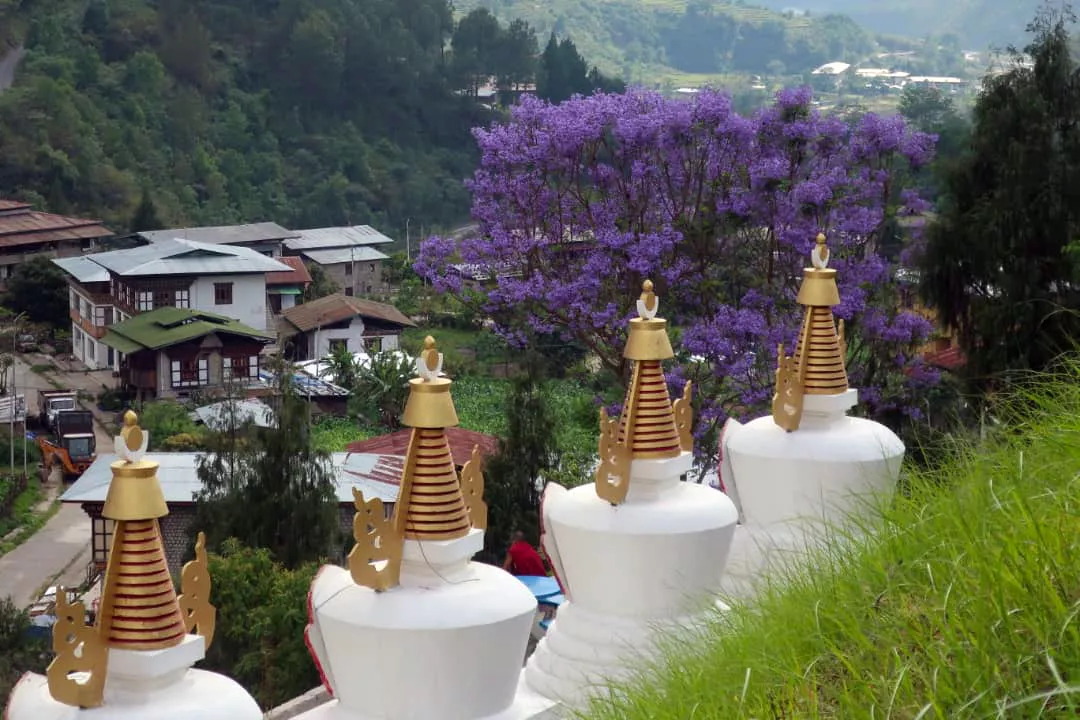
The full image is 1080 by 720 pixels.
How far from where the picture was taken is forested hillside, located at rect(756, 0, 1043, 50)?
424 ft

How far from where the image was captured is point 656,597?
5.50 meters

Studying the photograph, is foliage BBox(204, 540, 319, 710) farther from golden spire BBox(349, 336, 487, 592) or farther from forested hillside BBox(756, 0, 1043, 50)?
forested hillside BBox(756, 0, 1043, 50)

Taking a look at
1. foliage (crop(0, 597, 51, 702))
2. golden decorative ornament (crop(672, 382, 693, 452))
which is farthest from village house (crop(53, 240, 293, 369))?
golden decorative ornament (crop(672, 382, 693, 452))

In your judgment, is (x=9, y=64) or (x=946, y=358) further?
(x=9, y=64)

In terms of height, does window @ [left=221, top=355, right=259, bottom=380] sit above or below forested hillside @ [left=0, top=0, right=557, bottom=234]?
below

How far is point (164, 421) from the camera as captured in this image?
91.8 feet

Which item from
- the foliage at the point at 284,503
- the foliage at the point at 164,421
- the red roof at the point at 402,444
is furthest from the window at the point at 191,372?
the foliage at the point at 284,503

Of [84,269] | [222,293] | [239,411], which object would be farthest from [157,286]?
[239,411]

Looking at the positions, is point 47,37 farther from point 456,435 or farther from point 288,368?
point 456,435

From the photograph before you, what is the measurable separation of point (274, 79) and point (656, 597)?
55.6 metres

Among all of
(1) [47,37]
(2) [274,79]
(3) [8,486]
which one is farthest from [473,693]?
(2) [274,79]

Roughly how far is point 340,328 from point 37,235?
933 cm

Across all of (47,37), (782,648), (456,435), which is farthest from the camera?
(47,37)

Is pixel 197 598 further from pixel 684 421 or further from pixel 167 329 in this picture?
pixel 167 329
